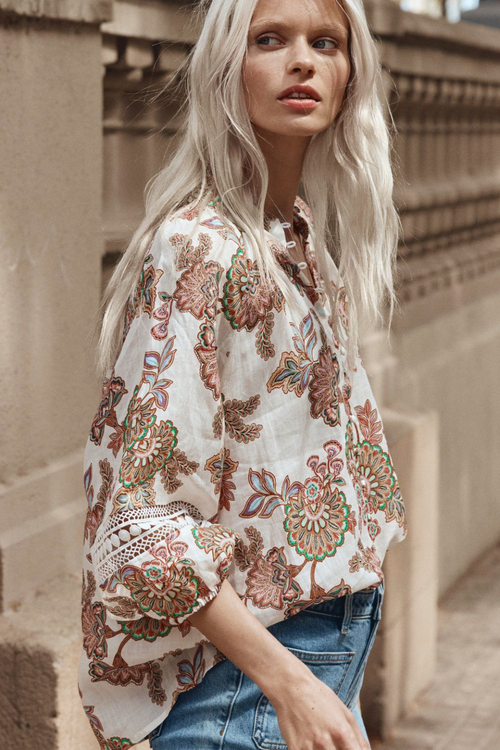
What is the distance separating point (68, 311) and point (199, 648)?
4.31 feet

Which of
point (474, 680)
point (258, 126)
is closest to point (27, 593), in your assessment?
point (258, 126)

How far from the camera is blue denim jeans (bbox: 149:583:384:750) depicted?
152cm

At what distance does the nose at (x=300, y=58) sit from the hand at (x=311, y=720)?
0.90 metres

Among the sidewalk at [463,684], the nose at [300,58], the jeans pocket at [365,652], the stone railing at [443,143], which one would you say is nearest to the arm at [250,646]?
the jeans pocket at [365,652]

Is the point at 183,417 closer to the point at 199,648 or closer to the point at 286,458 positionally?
the point at 286,458

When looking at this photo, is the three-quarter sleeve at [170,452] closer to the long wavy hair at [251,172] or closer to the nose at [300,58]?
the long wavy hair at [251,172]

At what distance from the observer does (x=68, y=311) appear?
2.67 metres

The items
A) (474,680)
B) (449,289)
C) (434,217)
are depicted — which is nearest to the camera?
(474,680)

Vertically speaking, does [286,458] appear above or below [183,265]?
below

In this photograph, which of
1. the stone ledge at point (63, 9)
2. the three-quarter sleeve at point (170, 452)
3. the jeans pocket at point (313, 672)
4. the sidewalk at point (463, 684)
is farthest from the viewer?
the sidewalk at point (463, 684)

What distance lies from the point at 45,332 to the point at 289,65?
1215 mm

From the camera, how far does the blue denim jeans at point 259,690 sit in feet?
5.00

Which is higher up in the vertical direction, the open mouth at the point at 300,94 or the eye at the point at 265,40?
the eye at the point at 265,40

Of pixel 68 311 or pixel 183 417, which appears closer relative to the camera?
pixel 183 417
